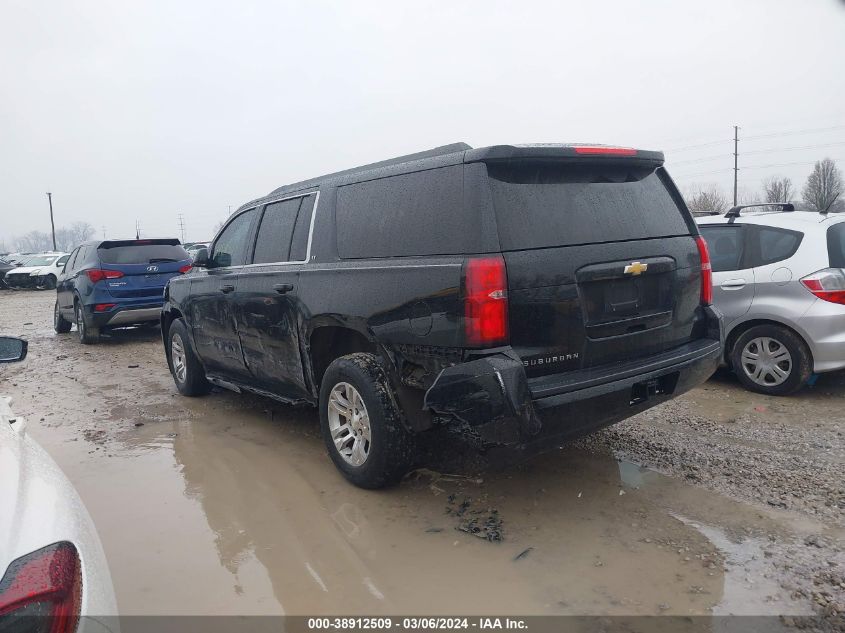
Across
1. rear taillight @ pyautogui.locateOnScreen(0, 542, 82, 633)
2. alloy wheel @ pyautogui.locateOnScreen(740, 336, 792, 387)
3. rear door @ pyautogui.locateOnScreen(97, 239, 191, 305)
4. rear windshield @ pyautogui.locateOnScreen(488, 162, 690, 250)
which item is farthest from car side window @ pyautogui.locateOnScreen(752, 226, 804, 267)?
rear door @ pyautogui.locateOnScreen(97, 239, 191, 305)

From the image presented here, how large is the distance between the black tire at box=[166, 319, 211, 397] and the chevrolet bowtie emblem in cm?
437

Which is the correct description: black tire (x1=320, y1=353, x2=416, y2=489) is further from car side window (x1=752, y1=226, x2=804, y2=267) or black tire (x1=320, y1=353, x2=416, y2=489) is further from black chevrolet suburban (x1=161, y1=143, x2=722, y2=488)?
car side window (x1=752, y1=226, x2=804, y2=267)

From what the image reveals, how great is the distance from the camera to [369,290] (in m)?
3.61

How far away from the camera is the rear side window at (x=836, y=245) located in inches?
205

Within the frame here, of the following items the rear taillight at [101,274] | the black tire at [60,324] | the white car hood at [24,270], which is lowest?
the black tire at [60,324]

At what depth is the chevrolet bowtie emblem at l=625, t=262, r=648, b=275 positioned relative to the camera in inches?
130

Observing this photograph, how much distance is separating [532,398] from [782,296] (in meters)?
3.57

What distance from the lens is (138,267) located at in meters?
9.95

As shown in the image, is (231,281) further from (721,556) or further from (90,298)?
(90,298)

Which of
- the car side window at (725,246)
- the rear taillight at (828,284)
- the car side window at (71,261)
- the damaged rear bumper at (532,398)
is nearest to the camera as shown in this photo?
the damaged rear bumper at (532,398)

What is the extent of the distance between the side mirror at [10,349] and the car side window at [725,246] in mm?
5515

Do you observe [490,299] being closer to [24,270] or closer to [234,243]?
[234,243]

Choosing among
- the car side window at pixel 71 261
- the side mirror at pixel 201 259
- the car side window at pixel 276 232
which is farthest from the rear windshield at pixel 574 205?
the car side window at pixel 71 261

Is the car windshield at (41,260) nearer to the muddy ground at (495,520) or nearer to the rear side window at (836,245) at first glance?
the muddy ground at (495,520)
